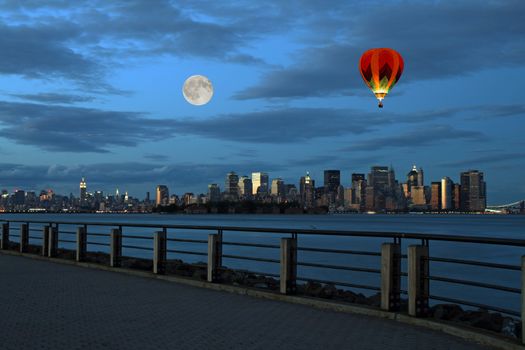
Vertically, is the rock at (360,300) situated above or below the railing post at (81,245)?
below

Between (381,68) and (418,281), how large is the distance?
22545mm

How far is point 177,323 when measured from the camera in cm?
856

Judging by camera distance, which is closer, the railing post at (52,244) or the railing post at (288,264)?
the railing post at (288,264)

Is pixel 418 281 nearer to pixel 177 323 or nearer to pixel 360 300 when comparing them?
pixel 177 323

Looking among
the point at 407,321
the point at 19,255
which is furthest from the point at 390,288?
the point at 19,255

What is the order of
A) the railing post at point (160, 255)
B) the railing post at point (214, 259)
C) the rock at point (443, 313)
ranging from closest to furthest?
the railing post at point (214, 259), the rock at point (443, 313), the railing post at point (160, 255)

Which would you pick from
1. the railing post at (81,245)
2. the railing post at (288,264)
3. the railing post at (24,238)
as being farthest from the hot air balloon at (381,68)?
the railing post at (288,264)

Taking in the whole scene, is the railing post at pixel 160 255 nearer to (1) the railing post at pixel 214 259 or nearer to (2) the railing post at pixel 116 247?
(1) the railing post at pixel 214 259

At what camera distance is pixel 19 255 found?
21.5 meters

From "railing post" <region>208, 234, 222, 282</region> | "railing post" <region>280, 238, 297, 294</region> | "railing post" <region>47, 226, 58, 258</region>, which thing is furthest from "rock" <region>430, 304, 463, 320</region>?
"railing post" <region>47, 226, 58, 258</region>

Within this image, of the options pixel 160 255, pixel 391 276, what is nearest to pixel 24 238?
pixel 160 255

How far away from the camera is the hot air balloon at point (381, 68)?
29.9 metres

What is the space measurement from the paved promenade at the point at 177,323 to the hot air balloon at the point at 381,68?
792 inches

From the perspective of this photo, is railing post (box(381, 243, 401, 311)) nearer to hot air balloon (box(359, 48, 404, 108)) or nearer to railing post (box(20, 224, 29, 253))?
railing post (box(20, 224, 29, 253))
